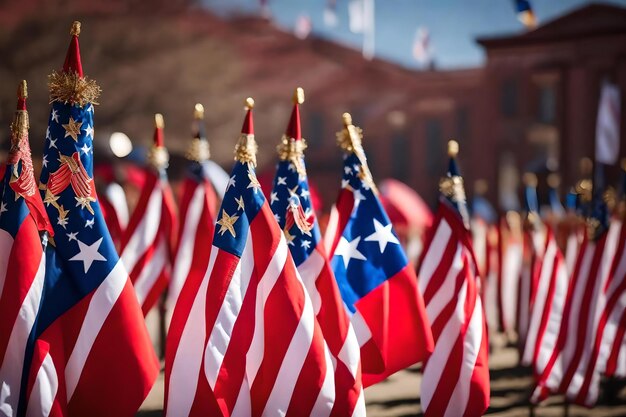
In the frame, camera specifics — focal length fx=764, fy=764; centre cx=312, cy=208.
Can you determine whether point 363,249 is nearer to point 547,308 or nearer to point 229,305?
point 229,305

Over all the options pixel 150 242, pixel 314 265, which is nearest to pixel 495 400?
pixel 150 242

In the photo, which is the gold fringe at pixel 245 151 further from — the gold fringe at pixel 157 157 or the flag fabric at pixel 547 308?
the flag fabric at pixel 547 308

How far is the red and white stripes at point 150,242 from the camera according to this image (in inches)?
343

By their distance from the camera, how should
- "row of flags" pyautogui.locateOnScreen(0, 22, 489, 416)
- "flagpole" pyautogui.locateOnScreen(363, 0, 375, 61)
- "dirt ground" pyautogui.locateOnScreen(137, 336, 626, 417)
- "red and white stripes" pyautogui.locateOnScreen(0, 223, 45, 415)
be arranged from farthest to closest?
"flagpole" pyautogui.locateOnScreen(363, 0, 375, 61) < "dirt ground" pyautogui.locateOnScreen(137, 336, 626, 417) < "row of flags" pyautogui.locateOnScreen(0, 22, 489, 416) < "red and white stripes" pyautogui.locateOnScreen(0, 223, 45, 415)

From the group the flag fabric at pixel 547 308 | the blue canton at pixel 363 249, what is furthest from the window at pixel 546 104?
the blue canton at pixel 363 249

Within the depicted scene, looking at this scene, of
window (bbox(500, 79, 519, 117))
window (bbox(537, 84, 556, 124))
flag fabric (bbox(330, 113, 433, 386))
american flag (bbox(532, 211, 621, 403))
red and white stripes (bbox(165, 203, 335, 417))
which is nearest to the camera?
red and white stripes (bbox(165, 203, 335, 417))

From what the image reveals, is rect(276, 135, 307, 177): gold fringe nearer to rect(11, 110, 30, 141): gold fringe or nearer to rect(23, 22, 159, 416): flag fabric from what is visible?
rect(23, 22, 159, 416): flag fabric

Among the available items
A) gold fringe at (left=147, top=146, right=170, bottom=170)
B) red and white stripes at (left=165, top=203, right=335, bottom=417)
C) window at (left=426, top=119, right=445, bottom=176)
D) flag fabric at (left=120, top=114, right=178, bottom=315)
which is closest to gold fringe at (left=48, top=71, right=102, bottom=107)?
red and white stripes at (left=165, top=203, right=335, bottom=417)

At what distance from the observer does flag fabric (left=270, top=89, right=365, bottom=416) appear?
488 cm

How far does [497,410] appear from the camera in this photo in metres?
8.30

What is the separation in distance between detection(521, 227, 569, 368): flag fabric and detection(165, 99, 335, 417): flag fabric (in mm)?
3773

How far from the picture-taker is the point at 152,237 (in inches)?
353

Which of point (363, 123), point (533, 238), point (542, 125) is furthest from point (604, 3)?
point (533, 238)

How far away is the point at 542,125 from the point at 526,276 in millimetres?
15645
